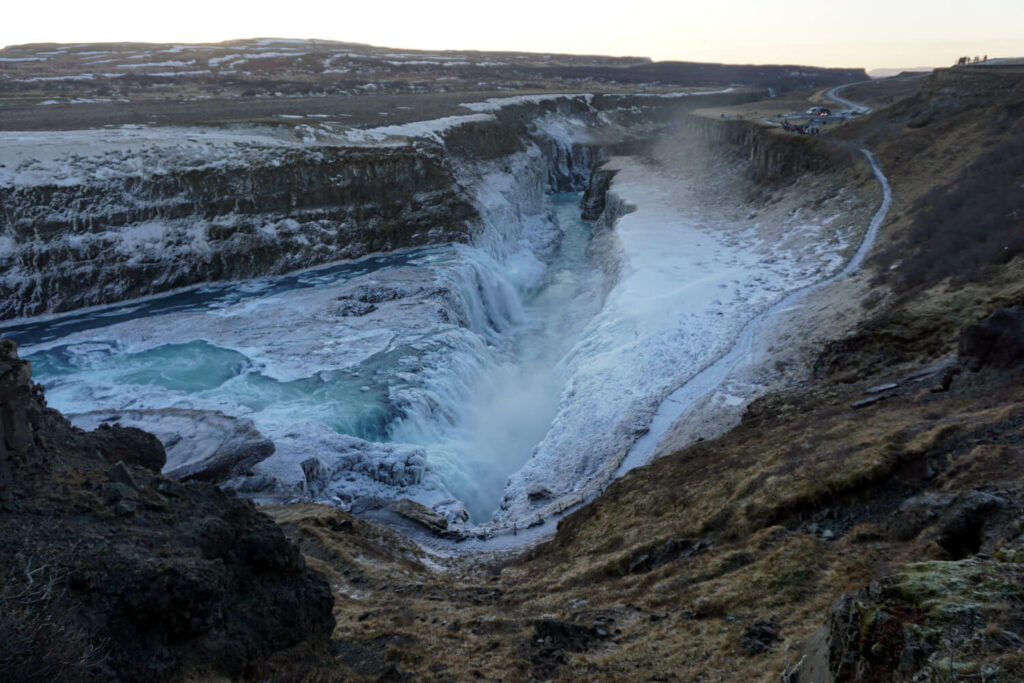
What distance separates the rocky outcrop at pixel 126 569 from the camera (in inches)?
223

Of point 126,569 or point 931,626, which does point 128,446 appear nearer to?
point 126,569

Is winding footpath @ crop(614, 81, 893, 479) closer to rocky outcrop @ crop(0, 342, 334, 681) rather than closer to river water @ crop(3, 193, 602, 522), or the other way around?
river water @ crop(3, 193, 602, 522)

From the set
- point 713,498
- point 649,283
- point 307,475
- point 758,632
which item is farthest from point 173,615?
point 649,283

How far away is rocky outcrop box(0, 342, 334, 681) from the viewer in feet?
18.5

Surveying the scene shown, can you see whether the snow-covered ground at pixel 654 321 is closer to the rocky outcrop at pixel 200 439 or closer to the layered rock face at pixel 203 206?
the rocky outcrop at pixel 200 439

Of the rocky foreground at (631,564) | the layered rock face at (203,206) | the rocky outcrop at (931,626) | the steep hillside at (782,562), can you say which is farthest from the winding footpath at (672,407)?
the layered rock face at (203,206)

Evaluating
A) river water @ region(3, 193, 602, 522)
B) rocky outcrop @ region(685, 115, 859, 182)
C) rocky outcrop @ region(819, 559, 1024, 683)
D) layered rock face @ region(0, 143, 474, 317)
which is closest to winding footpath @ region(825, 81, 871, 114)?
rocky outcrop @ region(685, 115, 859, 182)

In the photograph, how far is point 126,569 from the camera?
252 inches

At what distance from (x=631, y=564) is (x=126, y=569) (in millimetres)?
7404

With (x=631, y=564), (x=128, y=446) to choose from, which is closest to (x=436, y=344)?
(x=128, y=446)

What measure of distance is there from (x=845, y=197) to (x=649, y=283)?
15.2 meters

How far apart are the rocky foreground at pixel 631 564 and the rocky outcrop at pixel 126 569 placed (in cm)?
2

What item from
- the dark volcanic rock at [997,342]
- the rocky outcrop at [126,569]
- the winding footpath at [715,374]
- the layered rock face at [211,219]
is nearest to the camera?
the rocky outcrop at [126,569]

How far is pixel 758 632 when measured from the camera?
25.7ft
